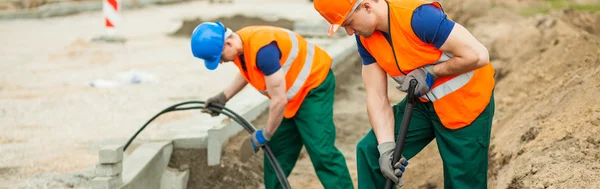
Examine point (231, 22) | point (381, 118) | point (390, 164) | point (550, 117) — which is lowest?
point (231, 22)

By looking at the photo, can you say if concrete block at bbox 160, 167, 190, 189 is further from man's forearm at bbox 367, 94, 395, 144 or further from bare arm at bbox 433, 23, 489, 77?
bare arm at bbox 433, 23, 489, 77

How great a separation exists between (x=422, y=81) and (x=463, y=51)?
231 millimetres

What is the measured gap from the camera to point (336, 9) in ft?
11.8

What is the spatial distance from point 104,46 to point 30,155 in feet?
21.1

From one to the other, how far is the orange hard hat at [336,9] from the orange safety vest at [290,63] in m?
0.95

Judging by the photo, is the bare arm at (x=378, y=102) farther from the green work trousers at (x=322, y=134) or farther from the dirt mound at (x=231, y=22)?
the dirt mound at (x=231, y=22)

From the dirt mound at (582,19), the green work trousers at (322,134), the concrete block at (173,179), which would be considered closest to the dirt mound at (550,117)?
the dirt mound at (582,19)

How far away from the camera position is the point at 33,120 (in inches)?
281

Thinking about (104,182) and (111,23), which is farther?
(111,23)

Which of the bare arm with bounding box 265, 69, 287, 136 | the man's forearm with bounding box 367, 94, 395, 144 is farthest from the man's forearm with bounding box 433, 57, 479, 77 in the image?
the bare arm with bounding box 265, 69, 287, 136

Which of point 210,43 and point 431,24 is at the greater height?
point 431,24

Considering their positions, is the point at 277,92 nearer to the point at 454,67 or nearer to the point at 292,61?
the point at 292,61

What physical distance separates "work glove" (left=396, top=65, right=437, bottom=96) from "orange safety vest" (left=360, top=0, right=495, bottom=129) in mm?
33

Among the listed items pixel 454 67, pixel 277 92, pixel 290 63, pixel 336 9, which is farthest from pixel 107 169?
pixel 454 67
